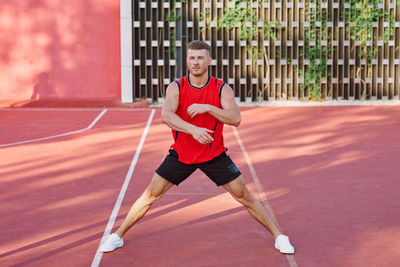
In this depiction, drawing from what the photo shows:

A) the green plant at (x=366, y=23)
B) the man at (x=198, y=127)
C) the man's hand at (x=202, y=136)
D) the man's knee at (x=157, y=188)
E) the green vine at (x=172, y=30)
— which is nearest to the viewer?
the man's hand at (x=202, y=136)

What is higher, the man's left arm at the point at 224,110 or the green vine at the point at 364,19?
the green vine at the point at 364,19

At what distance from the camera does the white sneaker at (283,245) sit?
4.63m

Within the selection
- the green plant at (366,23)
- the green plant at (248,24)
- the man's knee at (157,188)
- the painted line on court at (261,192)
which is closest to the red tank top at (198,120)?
the man's knee at (157,188)

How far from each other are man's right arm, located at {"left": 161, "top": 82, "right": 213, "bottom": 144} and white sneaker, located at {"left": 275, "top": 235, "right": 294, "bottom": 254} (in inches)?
41.8

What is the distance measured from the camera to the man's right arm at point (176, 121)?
4.13 m

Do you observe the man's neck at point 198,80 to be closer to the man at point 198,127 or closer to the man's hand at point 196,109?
the man at point 198,127

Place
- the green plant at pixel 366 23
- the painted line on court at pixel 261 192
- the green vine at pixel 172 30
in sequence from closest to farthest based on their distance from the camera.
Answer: the painted line on court at pixel 261 192
the green vine at pixel 172 30
the green plant at pixel 366 23

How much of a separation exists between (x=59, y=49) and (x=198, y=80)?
11872 millimetres

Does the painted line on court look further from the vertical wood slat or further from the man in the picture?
the vertical wood slat

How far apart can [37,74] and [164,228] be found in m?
11.3

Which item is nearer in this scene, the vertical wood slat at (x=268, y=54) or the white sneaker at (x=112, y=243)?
the white sneaker at (x=112, y=243)

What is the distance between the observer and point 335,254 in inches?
185

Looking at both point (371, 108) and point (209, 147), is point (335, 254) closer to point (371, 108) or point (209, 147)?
point (209, 147)

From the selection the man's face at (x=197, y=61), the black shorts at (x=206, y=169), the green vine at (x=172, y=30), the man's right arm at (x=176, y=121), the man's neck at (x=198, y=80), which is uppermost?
the green vine at (x=172, y=30)
